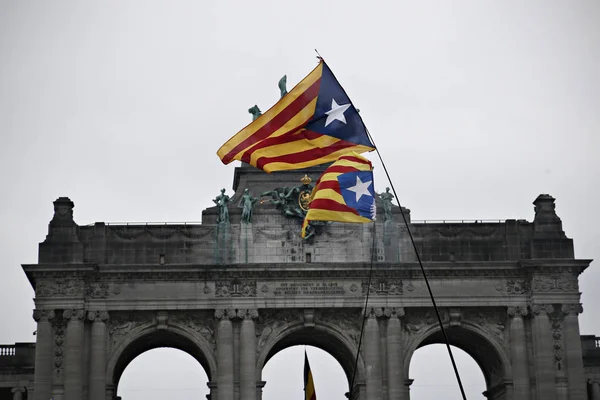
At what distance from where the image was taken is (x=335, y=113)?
35.8 m

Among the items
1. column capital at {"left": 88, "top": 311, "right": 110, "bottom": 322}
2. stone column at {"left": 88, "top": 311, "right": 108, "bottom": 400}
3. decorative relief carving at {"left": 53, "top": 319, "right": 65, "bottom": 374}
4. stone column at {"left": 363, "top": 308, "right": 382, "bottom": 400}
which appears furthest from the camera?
column capital at {"left": 88, "top": 311, "right": 110, "bottom": 322}

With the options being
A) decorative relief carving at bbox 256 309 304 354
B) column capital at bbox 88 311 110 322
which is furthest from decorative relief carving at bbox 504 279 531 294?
column capital at bbox 88 311 110 322

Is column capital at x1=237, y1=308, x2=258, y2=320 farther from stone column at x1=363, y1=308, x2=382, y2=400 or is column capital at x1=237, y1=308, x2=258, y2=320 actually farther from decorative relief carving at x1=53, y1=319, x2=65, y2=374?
decorative relief carving at x1=53, y1=319, x2=65, y2=374

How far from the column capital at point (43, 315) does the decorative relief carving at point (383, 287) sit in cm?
1707

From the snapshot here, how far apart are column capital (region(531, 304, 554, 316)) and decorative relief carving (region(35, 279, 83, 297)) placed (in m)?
24.8

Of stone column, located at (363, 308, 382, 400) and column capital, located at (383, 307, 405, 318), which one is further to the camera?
column capital, located at (383, 307, 405, 318)

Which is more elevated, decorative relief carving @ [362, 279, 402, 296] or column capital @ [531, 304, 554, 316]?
decorative relief carving @ [362, 279, 402, 296]

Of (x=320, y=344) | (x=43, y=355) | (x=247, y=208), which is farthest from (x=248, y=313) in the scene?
(x=43, y=355)

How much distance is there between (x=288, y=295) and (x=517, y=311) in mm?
12757

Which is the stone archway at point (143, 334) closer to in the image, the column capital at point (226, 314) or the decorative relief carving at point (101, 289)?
the column capital at point (226, 314)

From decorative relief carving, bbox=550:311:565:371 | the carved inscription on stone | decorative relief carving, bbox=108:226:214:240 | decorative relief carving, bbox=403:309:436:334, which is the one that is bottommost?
decorative relief carving, bbox=550:311:565:371

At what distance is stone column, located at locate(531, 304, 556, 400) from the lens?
65938 mm

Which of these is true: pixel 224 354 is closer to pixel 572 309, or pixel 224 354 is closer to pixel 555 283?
pixel 555 283

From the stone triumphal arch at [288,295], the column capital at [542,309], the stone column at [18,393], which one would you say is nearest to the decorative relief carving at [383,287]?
the stone triumphal arch at [288,295]
